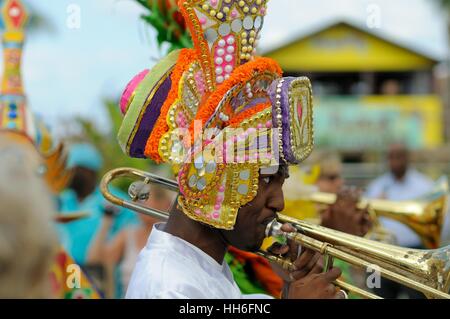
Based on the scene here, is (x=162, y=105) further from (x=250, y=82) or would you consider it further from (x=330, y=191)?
(x=330, y=191)

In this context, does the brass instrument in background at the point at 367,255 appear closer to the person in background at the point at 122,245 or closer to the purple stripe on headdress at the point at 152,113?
the purple stripe on headdress at the point at 152,113

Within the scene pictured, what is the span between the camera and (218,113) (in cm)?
220

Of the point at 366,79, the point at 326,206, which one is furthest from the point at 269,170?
the point at 366,79

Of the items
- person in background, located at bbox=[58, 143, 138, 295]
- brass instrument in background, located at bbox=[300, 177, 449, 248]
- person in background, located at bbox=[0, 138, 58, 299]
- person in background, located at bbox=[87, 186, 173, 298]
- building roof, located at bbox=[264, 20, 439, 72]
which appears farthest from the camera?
building roof, located at bbox=[264, 20, 439, 72]

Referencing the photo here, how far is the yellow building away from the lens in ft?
77.3

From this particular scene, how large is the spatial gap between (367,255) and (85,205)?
459 cm

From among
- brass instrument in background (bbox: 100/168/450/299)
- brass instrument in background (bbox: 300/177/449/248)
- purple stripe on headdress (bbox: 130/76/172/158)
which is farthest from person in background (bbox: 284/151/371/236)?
purple stripe on headdress (bbox: 130/76/172/158)

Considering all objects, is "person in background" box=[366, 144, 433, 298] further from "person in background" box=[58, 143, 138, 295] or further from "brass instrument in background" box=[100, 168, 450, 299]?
"brass instrument in background" box=[100, 168, 450, 299]

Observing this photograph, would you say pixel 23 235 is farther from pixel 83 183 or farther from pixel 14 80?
pixel 83 183

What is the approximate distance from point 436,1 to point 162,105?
75.8ft

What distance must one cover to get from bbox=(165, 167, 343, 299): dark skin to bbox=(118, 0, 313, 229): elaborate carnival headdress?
0.06m

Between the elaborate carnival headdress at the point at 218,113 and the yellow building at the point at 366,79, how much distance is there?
2081 centimetres

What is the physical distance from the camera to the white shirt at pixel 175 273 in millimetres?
2127

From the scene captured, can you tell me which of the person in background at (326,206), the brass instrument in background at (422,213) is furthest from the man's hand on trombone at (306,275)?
the brass instrument in background at (422,213)
